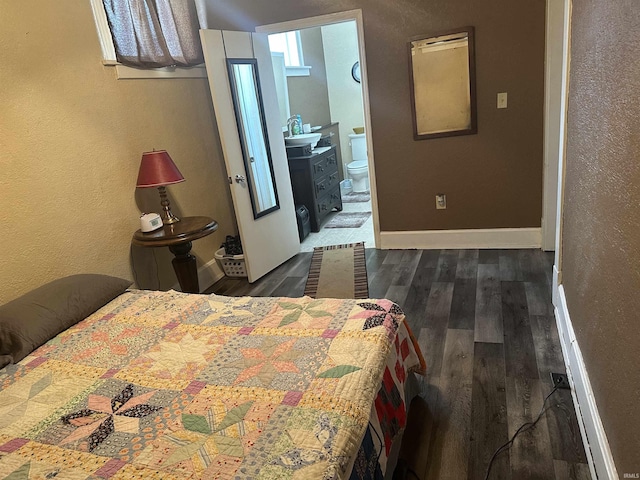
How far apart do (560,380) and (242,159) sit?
103 inches

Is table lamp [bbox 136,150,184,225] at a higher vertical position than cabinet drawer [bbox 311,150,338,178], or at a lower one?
higher

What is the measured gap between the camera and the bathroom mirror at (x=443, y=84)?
3.41m

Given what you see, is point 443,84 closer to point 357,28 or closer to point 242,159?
point 357,28

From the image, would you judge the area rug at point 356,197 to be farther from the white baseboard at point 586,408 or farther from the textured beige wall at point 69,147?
the white baseboard at point 586,408

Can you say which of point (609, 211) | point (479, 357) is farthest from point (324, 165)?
point (609, 211)

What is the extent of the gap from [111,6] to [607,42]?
278 cm

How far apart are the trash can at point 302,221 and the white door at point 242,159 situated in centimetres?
38

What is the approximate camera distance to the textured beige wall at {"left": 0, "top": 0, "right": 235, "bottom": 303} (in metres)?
2.26

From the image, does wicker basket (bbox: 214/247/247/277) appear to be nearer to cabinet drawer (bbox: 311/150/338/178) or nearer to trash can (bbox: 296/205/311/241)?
trash can (bbox: 296/205/311/241)

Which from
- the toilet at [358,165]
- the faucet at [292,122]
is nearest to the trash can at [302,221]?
the faucet at [292,122]

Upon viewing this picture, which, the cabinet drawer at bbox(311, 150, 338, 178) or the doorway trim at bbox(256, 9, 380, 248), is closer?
the doorway trim at bbox(256, 9, 380, 248)

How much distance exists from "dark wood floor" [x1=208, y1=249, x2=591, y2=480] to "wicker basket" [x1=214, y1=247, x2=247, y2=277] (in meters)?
0.09

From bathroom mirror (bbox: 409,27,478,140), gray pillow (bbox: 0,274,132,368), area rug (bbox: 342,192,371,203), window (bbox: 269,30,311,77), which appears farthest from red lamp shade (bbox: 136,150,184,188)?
area rug (bbox: 342,192,371,203)

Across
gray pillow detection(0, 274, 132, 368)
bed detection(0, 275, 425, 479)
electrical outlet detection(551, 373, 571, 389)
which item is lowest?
electrical outlet detection(551, 373, 571, 389)
